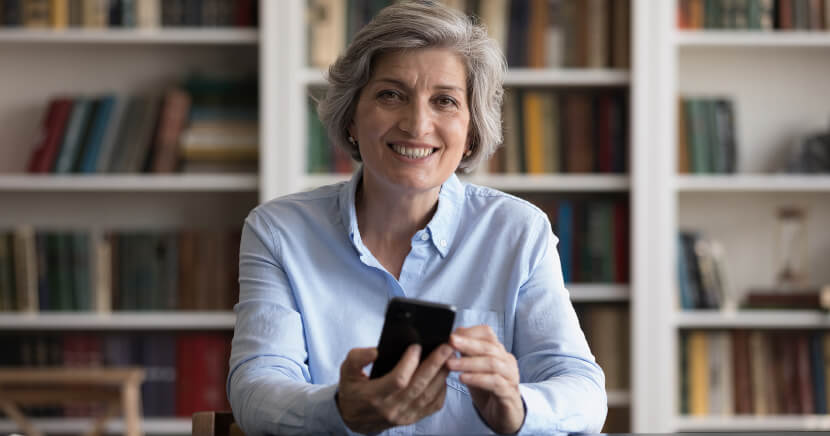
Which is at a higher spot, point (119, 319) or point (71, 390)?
point (119, 319)

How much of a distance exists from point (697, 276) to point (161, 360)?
1.66 m

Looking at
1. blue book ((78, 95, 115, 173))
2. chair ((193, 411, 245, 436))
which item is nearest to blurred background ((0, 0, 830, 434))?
blue book ((78, 95, 115, 173))

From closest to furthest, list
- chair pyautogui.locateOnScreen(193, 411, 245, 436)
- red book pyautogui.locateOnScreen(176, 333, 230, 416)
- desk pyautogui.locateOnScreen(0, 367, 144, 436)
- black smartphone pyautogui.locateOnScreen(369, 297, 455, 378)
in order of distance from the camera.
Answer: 1. black smartphone pyautogui.locateOnScreen(369, 297, 455, 378)
2. chair pyautogui.locateOnScreen(193, 411, 245, 436)
3. desk pyautogui.locateOnScreen(0, 367, 144, 436)
4. red book pyautogui.locateOnScreen(176, 333, 230, 416)

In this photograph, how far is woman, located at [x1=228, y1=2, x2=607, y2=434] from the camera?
4.22 feet

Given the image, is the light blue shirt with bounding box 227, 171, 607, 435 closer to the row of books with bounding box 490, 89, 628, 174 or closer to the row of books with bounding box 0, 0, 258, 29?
the row of books with bounding box 490, 89, 628, 174

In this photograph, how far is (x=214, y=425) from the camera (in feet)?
3.62

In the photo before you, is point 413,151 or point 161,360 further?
point 161,360

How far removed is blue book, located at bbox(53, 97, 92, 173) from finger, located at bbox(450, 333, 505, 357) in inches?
78.2

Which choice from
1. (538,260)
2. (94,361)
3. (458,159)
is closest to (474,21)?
(458,159)

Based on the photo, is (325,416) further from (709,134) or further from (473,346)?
(709,134)

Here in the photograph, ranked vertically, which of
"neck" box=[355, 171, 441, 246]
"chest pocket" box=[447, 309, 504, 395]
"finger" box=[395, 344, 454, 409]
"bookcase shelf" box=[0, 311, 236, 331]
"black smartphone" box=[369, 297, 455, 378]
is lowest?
"bookcase shelf" box=[0, 311, 236, 331]

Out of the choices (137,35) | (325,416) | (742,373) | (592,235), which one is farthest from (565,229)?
(325,416)

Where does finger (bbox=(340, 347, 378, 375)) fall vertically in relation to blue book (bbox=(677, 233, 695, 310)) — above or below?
above

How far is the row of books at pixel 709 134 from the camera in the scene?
106 inches
